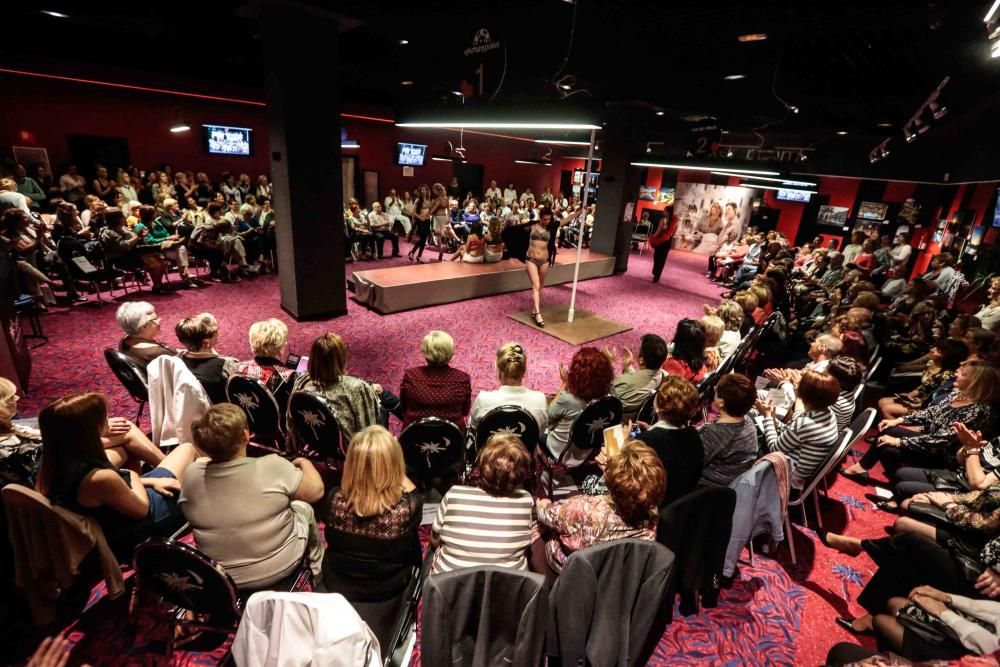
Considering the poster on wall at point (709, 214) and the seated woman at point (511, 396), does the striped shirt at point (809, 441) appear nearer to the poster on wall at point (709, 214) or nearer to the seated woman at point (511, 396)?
A: the seated woman at point (511, 396)

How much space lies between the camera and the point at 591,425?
3070 millimetres

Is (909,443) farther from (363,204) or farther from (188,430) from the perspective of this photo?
(363,204)

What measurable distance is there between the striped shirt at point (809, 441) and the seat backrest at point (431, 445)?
2216 millimetres

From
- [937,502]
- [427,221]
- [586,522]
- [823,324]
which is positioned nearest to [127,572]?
[586,522]

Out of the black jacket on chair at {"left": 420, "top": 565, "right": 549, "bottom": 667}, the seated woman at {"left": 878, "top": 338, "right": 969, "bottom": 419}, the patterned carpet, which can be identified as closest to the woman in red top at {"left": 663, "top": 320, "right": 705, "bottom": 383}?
the patterned carpet

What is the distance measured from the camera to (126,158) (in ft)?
36.4

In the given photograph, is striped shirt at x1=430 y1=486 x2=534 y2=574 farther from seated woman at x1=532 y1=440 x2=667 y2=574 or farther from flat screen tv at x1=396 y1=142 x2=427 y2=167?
flat screen tv at x1=396 y1=142 x2=427 y2=167

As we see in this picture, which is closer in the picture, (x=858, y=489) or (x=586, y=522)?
(x=586, y=522)

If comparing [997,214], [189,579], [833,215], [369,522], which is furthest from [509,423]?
[833,215]

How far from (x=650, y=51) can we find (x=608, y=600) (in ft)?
23.3

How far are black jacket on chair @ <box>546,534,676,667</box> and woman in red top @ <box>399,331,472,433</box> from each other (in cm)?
148

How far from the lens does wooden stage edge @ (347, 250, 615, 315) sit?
7273 mm

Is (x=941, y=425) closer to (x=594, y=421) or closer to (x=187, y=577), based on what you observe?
(x=594, y=421)

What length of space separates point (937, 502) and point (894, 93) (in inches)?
321
